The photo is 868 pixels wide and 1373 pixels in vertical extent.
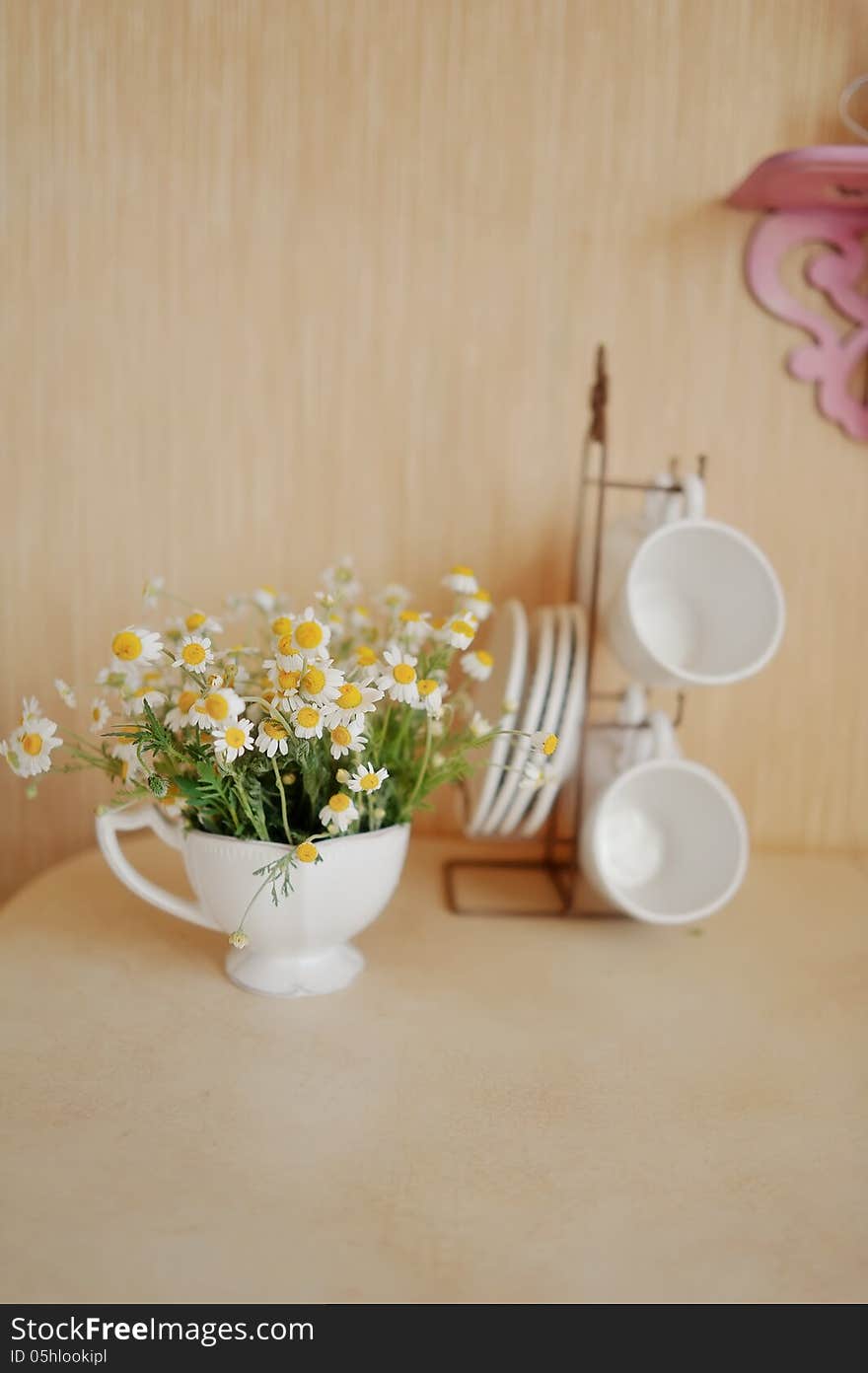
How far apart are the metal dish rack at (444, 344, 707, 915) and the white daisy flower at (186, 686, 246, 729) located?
14.1 inches

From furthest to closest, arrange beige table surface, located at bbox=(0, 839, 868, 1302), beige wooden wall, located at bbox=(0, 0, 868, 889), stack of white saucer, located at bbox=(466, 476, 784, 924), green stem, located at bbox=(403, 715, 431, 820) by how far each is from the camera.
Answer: beige wooden wall, located at bbox=(0, 0, 868, 889) → stack of white saucer, located at bbox=(466, 476, 784, 924) → green stem, located at bbox=(403, 715, 431, 820) → beige table surface, located at bbox=(0, 839, 868, 1302)

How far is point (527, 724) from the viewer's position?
999 mm

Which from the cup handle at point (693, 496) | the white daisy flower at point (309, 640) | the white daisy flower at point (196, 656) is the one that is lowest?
the white daisy flower at point (196, 656)

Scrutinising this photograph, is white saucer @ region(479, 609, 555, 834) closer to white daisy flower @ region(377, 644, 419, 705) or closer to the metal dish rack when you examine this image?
the metal dish rack

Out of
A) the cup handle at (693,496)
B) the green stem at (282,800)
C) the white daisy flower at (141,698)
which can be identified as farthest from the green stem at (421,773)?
the cup handle at (693,496)

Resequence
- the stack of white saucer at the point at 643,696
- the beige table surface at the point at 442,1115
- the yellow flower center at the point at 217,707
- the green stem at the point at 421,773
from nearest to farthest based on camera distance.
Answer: the beige table surface at the point at 442,1115 → the yellow flower center at the point at 217,707 → the green stem at the point at 421,773 → the stack of white saucer at the point at 643,696

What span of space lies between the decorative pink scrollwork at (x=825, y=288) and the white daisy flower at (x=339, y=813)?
0.70 meters

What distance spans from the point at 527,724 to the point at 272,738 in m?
0.28

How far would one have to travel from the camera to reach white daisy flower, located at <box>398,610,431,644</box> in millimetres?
919

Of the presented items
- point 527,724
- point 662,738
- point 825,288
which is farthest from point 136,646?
point 825,288

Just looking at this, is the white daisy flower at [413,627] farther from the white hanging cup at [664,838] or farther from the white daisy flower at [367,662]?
the white hanging cup at [664,838]

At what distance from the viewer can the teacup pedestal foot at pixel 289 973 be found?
890 mm

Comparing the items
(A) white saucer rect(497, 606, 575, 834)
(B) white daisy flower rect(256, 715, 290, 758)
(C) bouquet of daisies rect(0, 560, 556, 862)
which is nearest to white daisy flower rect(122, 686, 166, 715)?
(C) bouquet of daisies rect(0, 560, 556, 862)

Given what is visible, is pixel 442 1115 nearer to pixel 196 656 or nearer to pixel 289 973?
pixel 289 973
